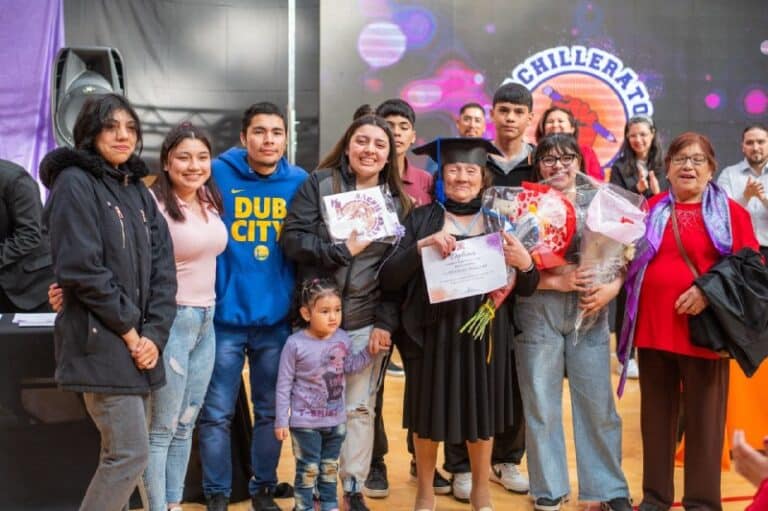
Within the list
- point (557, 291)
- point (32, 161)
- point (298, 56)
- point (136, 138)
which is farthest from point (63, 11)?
point (557, 291)

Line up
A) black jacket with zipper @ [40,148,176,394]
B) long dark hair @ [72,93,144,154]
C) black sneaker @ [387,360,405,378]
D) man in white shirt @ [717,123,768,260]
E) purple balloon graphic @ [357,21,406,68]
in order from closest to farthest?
black jacket with zipper @ [40,148,176,394], long dark hair @ [72,93,144,154], man in white shirt @ [717,123,768,260], black sneaker @ [387,360,405,378], purple balloon graphic @ [357,21,406,68]

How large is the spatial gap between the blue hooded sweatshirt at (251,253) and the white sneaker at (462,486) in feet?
3.63

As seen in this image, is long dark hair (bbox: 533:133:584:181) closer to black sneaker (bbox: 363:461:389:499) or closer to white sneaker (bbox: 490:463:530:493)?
white sneaker (bbox: 490:463:530:493)

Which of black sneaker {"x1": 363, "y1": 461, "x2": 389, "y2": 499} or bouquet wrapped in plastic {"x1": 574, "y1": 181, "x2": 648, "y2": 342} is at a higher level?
bouquet wrapped in plastic {"x1": 574, "y1": 181, "x2": 648, "y2": 342}

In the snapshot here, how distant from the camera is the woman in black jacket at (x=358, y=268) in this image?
119 inches

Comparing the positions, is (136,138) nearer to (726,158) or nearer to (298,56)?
(298,56)

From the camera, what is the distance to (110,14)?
A: 727 centimetres

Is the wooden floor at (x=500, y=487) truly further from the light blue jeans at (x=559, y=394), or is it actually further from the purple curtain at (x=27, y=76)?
the purple curtain at (x=27, y=76)

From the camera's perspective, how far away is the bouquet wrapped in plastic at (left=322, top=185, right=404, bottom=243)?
2984 mm

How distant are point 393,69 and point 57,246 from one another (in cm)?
482

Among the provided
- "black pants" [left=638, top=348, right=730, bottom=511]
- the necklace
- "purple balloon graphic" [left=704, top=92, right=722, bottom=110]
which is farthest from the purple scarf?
"purple balloon graphic" [left=704, top=92, right=722, bottom=110]

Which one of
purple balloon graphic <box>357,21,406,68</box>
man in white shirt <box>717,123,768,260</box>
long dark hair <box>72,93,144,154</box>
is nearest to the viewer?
long dark hair <box>72,93,144,154</box>

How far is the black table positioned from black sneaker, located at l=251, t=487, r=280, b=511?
2.16ft

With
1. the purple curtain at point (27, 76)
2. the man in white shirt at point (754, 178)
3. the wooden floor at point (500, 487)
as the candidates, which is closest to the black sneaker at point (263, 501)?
the wooden floor at point (500, 487)
